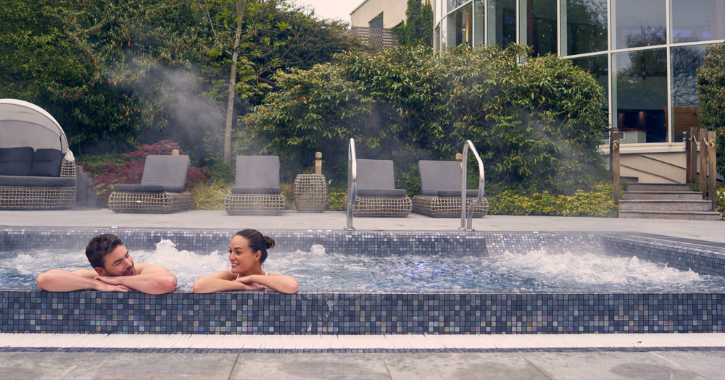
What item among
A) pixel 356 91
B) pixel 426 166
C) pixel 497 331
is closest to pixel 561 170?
pixel 426 166

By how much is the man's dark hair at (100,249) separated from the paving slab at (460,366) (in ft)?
4.71

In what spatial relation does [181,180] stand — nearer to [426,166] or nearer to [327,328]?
[426,166]

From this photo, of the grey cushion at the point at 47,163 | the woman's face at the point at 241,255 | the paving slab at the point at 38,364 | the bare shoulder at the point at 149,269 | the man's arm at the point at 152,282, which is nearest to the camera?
the paving slab at the point at 38,364

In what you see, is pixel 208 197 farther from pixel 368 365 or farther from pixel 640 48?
pixel 640 48

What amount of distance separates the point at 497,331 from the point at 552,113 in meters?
7.64

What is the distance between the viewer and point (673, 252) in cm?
420

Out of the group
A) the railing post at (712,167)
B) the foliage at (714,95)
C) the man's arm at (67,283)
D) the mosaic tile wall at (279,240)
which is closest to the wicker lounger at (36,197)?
the mosaic tile wall at (279,240)

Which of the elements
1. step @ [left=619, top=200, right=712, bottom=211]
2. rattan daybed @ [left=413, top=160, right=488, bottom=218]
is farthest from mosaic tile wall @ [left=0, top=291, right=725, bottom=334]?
step @ [left=619, top=200, right=712, bottom=211]

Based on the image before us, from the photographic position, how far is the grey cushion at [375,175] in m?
8.22

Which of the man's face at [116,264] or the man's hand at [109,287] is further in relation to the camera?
the man's face at [116,264]

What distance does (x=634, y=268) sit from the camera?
443 cm

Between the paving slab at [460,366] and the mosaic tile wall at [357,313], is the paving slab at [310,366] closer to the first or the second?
the paving slab at [460,366]

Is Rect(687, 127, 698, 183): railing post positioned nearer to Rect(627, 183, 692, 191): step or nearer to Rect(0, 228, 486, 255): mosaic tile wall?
Rect(627, 183, 692, 191): step

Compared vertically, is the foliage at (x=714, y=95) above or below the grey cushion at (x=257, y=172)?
above
